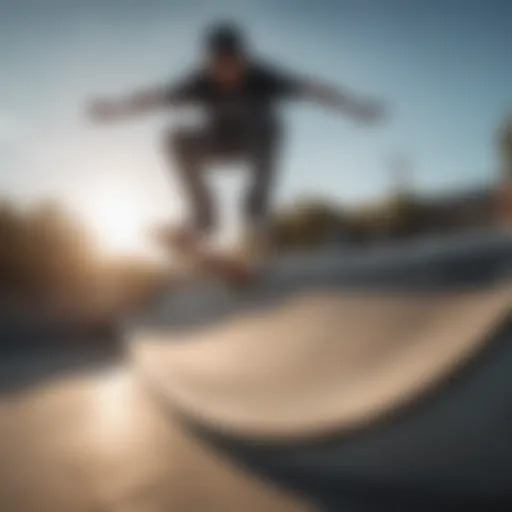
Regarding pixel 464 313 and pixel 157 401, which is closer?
pixel 464 313

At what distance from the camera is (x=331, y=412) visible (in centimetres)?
303

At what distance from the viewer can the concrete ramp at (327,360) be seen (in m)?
2.75

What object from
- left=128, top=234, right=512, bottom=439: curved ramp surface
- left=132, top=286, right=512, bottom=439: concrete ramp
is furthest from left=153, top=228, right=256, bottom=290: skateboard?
left=132, top=286, right=512, bottom=439: concrete ramp

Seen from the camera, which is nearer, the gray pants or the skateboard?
the gray pants

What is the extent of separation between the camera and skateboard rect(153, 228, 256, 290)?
17.2 ft

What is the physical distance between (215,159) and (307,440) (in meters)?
2.45

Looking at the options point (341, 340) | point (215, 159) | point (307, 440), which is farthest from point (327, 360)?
point (215, 159)

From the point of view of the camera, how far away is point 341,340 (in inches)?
150

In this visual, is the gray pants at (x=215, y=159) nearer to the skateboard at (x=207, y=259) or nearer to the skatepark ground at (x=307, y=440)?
the skateboard at (x=207, y=259)

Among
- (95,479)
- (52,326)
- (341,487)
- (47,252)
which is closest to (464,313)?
(341,487)

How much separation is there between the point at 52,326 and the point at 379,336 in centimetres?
1407

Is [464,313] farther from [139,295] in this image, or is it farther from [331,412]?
[139,295]

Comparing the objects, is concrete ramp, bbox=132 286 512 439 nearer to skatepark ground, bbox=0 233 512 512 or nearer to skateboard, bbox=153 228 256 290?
skatepark ground, bbox=0 233 512 512

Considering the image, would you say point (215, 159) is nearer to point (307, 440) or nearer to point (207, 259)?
point (207, 259)
